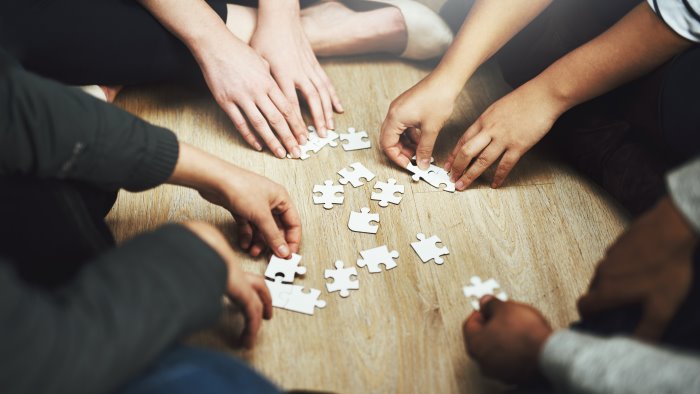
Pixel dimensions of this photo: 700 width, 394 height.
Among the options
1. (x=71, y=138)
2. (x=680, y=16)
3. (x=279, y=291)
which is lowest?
(x=279, y=291)

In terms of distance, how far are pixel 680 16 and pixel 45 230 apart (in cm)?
144

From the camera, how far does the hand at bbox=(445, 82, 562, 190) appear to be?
1687mm

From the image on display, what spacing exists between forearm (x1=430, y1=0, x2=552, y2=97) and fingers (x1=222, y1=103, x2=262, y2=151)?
0.55 metres

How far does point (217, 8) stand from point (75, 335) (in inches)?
51.0

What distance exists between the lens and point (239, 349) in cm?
146

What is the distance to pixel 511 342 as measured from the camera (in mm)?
1210

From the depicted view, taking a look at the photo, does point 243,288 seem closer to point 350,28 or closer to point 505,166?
point 505,166

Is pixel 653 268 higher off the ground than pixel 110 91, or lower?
higher

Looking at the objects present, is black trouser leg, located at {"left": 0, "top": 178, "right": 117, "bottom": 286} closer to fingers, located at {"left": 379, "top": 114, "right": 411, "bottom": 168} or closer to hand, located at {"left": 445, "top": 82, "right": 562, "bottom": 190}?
fingers, located at {"left": 379, "top": 114, "right": 411, "bottom": 168}

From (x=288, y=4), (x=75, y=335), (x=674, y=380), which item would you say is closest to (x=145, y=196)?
(x=288, y=4)

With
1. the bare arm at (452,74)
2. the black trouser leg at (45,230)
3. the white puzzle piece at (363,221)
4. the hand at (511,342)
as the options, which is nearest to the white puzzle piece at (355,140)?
the bare arm at (452,74)

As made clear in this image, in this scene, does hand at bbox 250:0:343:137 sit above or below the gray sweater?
below

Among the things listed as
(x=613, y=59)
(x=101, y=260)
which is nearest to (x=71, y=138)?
(x=101, y=260)

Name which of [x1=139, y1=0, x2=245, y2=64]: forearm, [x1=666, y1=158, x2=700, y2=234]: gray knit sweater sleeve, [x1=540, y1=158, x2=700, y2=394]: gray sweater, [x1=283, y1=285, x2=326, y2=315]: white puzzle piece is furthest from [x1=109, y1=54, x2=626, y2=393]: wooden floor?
[x1=666, y1=158, x2=700, y2=234]: gray knit sweater sleeve
